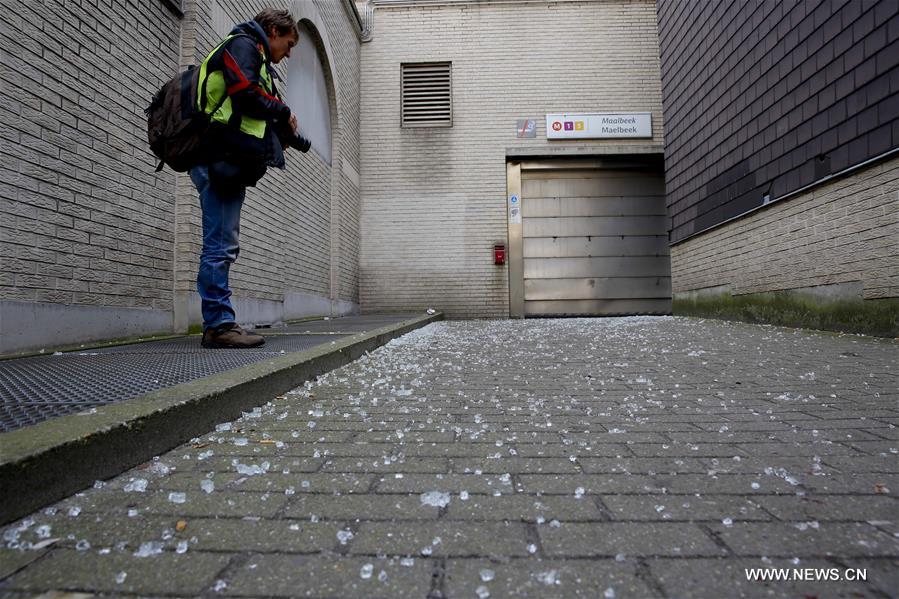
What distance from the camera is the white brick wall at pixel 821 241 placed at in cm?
423

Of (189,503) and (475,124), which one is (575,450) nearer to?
(189,503)

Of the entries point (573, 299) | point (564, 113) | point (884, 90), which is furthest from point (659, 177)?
point (884, 90)

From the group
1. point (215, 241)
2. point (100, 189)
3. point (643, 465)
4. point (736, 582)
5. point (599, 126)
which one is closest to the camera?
point (736, 582)

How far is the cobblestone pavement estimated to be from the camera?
92 centimetres

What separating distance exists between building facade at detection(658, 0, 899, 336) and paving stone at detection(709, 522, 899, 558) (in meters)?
4.20

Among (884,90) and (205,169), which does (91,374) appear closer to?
(205,169)

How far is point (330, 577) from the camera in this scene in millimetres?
919

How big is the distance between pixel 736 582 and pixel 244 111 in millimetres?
3114

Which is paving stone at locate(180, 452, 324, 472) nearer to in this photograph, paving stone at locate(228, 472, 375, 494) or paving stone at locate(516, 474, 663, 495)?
paving stone at locate(228, 472, 375, 494)

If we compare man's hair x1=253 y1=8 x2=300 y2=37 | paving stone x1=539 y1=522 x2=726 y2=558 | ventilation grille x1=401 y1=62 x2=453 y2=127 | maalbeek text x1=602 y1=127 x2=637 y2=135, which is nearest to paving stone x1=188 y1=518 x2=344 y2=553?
paving stone x1=539 y1=522 x2=726 y2=558

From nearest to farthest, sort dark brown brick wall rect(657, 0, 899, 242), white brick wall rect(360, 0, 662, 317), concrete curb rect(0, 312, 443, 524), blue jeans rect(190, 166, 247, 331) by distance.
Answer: concrete curb rect(0, 312, 443, 524) → blue jeans rect(190, 166, 247, 331) → dark brown brick wall rect(657, 0, 899, 242) → white brick wall rect(360, 0, 662, 317)

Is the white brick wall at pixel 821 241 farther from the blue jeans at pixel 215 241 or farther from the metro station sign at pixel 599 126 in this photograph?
the blue jeans at pixel 215 241

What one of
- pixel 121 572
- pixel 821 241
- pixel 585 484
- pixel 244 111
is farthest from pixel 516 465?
pixel 821 241

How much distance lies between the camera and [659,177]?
10.5 meters
